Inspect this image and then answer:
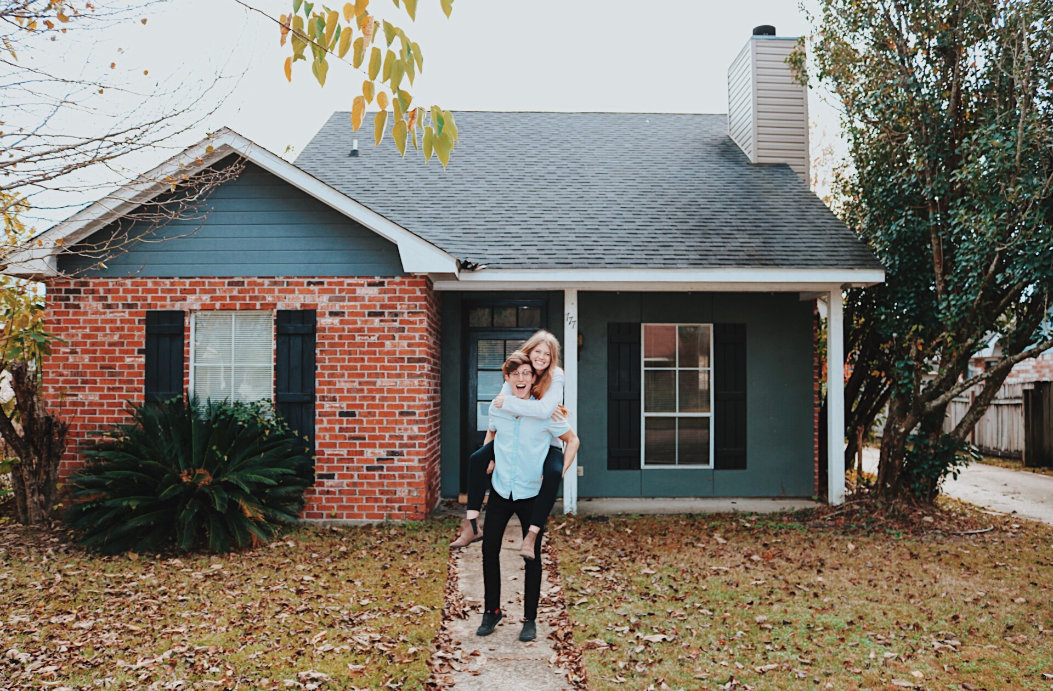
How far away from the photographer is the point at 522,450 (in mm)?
4352

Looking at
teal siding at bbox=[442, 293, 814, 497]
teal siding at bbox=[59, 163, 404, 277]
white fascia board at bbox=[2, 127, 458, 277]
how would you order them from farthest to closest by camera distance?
teal siding at bbox=[442, 293, 814, 497], teal siding at bbox=[59, 163, 404, 277], white fascia board at bbox=[2, 127, 458, 277]

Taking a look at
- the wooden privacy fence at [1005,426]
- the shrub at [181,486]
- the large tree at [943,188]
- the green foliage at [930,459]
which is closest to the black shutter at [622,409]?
the large tree at [943,188]

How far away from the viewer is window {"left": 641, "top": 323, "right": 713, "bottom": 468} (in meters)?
9.09

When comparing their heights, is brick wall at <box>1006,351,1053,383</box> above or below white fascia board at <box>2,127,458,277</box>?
below

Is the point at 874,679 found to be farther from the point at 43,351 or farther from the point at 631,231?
the point at 43,351

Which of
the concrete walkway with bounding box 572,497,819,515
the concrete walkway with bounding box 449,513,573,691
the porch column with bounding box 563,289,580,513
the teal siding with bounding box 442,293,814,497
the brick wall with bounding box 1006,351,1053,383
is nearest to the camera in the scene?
the concrete walkway with bounding box 449,513,573,691

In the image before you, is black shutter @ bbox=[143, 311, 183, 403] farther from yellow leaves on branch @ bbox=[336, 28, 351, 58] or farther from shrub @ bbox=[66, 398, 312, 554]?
yellow leaves on branch @ bbox=[336, 28, 351, 58]

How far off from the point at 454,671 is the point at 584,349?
17.7ft

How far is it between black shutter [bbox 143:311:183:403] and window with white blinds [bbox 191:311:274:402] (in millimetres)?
141

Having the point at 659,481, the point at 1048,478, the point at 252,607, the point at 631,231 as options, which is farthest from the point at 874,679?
the point at 1048,478

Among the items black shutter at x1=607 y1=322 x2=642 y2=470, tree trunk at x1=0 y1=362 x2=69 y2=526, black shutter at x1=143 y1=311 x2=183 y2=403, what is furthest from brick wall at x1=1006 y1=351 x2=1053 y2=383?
tree trunk at x1=0 y1=362 x2=69 y2=526

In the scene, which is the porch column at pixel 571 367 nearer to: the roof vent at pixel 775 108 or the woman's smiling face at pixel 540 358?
the woman's smiling face at pixel 540 358

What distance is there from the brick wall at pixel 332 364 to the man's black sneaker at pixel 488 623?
10.3 ft

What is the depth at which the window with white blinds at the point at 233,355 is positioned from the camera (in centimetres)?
773
